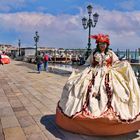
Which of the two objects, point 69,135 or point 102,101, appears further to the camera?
point 69,135

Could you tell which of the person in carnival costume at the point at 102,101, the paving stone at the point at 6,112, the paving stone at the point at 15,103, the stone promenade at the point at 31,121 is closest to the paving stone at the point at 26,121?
the stone promenade at the point at 31,121

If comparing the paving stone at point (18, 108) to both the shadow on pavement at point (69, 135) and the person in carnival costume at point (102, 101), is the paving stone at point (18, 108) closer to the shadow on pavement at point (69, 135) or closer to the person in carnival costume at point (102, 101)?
the shadow on pavement at point (69, 135)

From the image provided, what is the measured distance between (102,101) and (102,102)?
0.8 inches

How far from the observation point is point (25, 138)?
17.3 ft

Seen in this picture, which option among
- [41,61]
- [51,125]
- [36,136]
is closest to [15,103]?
[51,125]

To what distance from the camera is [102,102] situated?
5.27 metres

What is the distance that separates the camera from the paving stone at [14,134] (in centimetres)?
529

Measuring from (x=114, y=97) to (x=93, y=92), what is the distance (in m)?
0.37

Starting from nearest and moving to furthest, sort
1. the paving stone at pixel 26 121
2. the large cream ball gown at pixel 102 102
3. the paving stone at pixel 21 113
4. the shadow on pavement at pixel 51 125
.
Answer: the large cream ball gown at pixel 102 102 < the shadow on pavement at pixel 51 125 < the paving stone at pixel 26 121 < the paving stone at pixel 21 113

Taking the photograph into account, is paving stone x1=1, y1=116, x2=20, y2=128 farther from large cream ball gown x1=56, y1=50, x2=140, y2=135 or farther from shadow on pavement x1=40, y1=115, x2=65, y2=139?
large cream ball gown x1=56, y1=50, x2=140, y2=135

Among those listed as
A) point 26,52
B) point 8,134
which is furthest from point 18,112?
point 26,52

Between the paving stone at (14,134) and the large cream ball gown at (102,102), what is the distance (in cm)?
73

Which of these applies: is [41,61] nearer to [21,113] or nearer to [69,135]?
[21,113]

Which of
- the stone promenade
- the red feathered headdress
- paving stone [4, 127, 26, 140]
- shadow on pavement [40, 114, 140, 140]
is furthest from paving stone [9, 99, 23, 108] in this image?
the red feathered headdress
